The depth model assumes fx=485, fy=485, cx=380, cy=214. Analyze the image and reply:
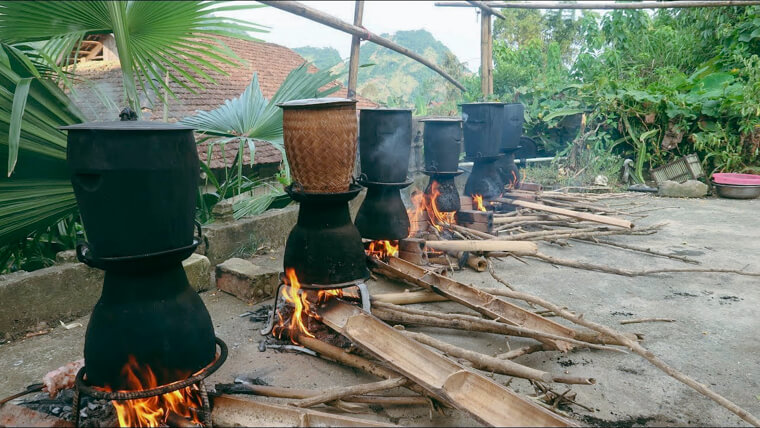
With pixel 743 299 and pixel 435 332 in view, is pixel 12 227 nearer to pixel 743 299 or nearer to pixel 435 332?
pixel 435 332

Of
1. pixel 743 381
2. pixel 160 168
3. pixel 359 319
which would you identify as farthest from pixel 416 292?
pixel 160 168

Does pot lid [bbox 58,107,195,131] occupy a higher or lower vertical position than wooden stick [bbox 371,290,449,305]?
higher

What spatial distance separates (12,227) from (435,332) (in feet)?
8.64

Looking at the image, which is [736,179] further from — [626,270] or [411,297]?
[411,297]

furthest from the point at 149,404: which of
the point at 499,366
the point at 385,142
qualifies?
the point at 385,142

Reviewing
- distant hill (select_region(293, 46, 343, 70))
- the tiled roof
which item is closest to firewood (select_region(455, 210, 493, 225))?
the tiled roof

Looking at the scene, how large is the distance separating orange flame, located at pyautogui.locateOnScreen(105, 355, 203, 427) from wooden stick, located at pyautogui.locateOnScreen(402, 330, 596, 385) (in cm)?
116

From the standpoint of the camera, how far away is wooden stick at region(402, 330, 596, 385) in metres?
2.32

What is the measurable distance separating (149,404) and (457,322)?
5.94ft

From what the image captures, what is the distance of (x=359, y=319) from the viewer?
2.83 meters

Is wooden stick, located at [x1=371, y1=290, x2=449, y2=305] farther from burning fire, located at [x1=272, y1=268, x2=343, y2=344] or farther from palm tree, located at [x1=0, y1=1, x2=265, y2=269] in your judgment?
palm tree, located at [x1=0, y1=1, x2=265, y2=269]

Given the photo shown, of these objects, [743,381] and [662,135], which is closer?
[743,381]

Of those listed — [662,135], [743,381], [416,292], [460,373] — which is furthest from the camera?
[662,135]

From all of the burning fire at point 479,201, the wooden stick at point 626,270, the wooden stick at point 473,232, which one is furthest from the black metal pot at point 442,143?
the wooden stick at point 626,270
